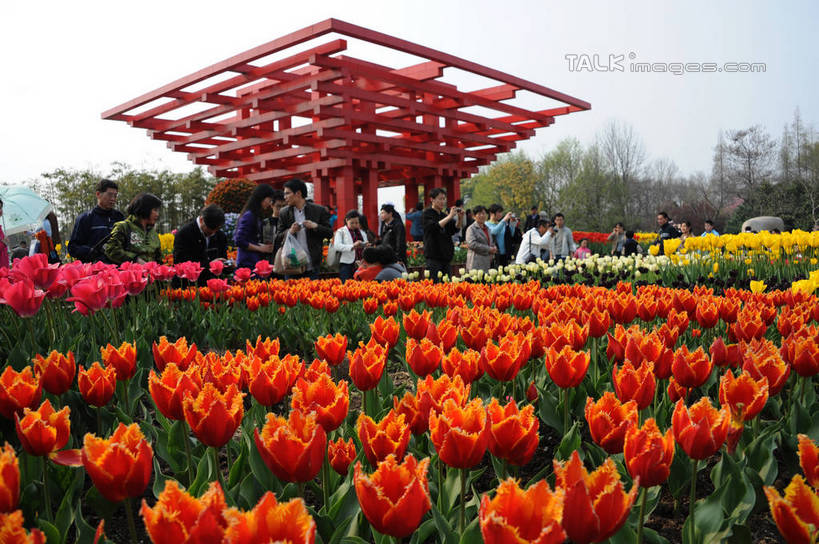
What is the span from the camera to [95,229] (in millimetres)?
5633

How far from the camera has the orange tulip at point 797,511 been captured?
81cm

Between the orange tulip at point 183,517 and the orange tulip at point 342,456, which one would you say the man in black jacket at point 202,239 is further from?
the orange tulip at point 183,517

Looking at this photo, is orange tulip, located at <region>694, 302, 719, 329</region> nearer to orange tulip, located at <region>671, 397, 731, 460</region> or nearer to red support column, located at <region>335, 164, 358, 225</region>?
orange tulip, located at <region>671, 397, 731, 460</region>

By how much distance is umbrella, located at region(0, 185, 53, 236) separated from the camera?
8336 millimetres

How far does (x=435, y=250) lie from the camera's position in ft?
25.5

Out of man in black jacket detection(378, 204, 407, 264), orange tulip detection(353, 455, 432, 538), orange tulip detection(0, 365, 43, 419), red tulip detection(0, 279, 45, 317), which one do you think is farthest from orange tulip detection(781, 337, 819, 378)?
man in black jacket detection(378, 204, 407, 264)

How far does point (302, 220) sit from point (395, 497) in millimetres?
6134

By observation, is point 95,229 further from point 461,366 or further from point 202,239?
point 461,366

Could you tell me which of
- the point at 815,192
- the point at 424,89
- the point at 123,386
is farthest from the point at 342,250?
the point at 815,192

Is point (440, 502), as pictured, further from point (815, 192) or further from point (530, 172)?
point (530, 172)

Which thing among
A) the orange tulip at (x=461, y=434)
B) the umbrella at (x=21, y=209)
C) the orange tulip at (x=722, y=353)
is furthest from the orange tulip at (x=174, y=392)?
the umbrella at (x=21, y=209)

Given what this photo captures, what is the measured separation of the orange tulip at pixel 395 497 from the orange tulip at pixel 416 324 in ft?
4.69

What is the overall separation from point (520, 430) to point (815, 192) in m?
37.1

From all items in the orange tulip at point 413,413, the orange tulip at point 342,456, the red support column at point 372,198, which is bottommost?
the orange tulip at point 342,456
